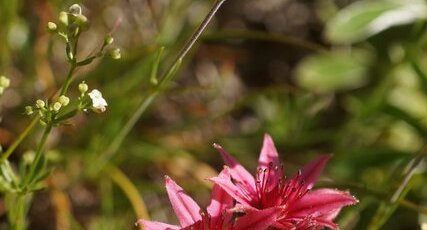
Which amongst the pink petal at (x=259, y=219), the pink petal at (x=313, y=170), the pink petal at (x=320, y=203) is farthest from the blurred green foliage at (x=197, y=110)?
the pink petal at (x=259, y=219)

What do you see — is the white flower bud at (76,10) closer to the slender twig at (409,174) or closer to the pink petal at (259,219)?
the pink petal at (259,219)

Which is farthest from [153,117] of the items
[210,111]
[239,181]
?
[239,181]

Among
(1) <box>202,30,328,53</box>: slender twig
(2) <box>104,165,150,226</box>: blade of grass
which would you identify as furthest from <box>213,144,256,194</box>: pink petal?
(2) <box>104,165,150,226</box>: blade of grass

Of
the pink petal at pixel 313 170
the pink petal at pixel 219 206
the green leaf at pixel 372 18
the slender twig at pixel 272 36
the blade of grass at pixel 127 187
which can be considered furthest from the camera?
the green leaf at pixel 372 18

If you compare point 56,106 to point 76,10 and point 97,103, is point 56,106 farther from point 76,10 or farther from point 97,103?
point 76,10

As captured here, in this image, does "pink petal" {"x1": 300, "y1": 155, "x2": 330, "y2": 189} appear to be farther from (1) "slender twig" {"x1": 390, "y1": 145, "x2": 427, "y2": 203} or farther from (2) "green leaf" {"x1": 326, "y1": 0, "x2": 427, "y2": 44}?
(2) "green leaf" {"x1": 326, "y1": 0, "x2": 427, "y2": 44}

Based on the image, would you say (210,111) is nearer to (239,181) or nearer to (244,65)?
(244,65)

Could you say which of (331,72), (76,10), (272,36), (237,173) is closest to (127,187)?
(272,36)
